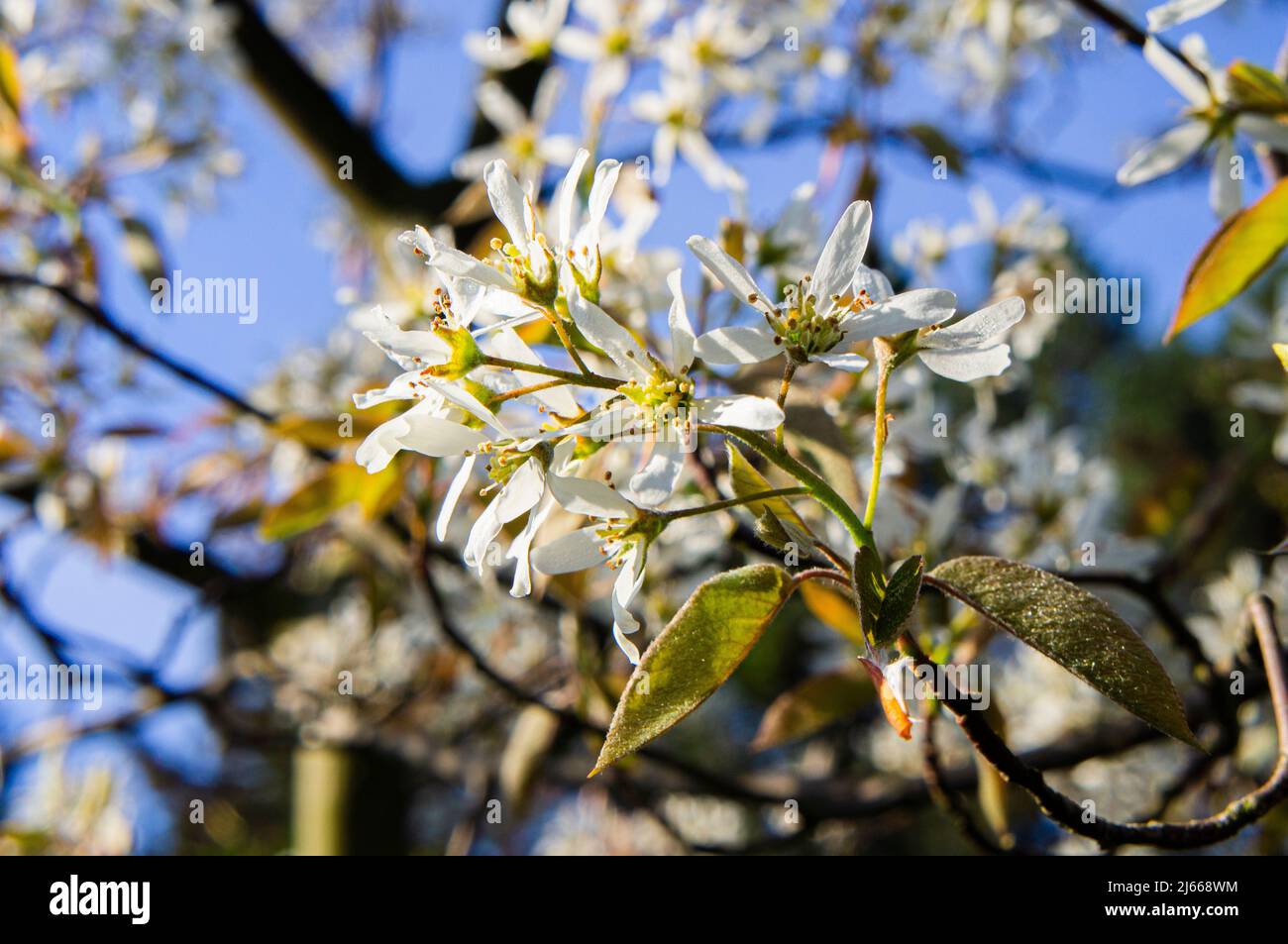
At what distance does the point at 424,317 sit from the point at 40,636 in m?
0.85

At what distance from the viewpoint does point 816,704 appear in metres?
0.86

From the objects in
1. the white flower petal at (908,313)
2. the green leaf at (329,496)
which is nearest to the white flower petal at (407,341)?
the white flower petal at (908,313)

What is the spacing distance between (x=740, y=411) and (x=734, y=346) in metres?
0.04

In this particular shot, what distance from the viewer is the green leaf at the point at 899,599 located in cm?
44

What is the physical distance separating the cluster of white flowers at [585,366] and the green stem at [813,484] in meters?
0.01

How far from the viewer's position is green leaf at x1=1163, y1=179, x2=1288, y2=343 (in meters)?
0.58

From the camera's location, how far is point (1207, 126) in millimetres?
757

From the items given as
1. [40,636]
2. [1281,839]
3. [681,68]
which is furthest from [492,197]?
[1281,839]

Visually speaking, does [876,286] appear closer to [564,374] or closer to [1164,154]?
[564,374]

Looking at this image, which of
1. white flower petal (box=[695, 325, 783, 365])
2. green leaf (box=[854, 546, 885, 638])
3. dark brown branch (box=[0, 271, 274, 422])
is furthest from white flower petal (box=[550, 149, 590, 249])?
dark brown branch (box=[0, 271, 274, 422])

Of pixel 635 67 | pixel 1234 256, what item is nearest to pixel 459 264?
pixel 1234 256

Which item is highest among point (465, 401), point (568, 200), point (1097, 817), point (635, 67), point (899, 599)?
point (635, 67)

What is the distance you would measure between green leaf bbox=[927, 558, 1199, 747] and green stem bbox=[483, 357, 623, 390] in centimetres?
20
